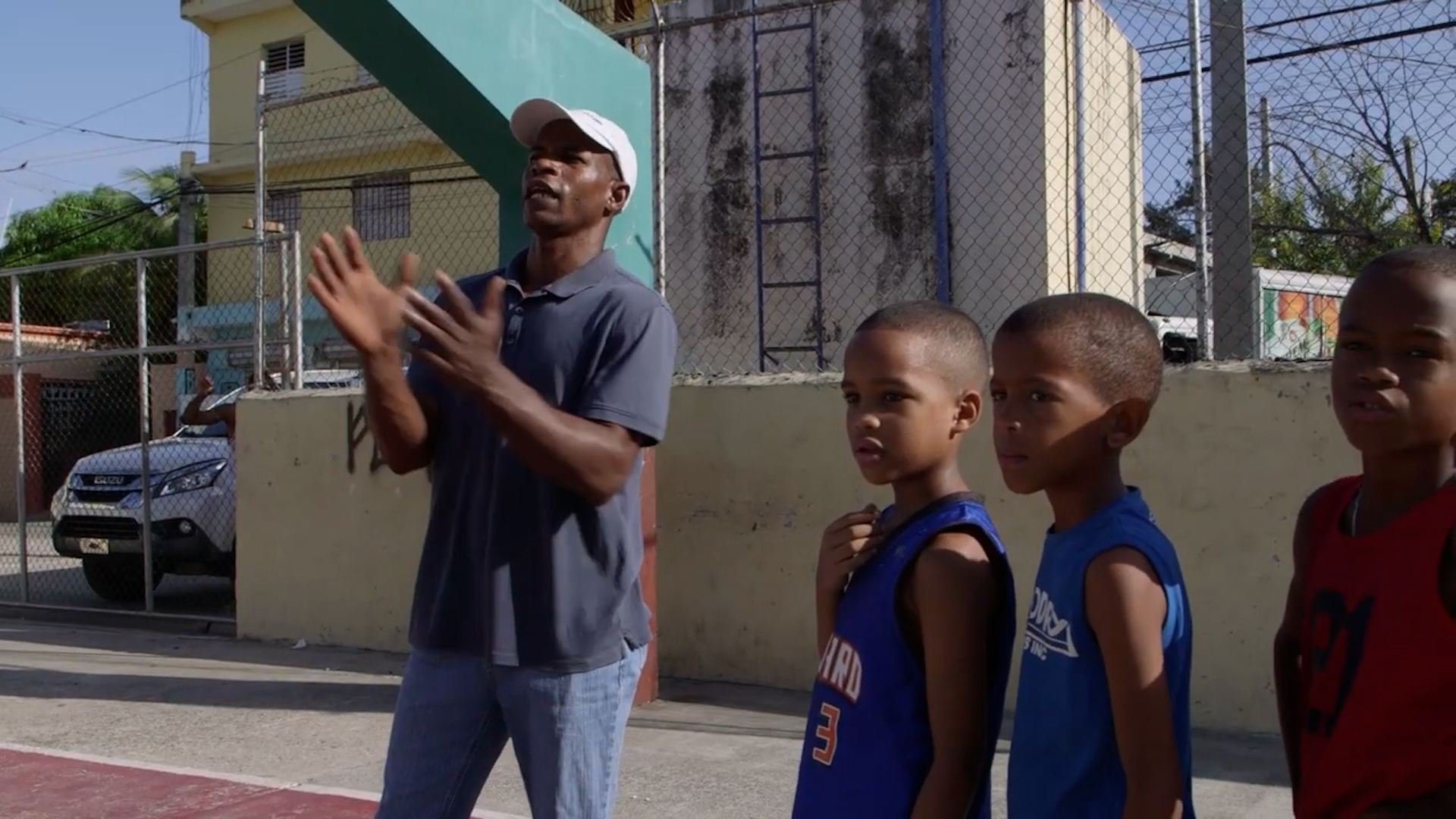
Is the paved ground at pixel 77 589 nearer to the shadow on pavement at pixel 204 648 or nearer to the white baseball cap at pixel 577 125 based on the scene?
the shadow on pavement at pixel 204 648

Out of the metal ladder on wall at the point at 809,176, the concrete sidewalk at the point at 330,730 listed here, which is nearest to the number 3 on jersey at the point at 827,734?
the concrete sidewalk at the point at 330,730

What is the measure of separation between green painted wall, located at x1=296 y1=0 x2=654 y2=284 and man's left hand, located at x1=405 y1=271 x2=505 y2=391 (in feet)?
9.56

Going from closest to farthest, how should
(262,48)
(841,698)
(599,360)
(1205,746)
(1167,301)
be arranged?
1. (841,698)
2. (599,360)
3. (1205,746)
4. (1167,301)
5. (262,48)

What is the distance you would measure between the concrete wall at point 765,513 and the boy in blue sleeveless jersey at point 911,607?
3482 millimetres

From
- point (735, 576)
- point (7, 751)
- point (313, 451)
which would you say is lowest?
point (7, 751)

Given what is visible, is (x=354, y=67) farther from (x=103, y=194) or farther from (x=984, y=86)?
(x=103, y=194)

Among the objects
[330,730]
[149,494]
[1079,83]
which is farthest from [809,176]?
[330,730]

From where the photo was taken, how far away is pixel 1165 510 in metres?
5.59

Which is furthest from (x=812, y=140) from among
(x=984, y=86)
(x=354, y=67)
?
(x=354, y=67)

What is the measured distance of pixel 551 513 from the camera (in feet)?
7.97

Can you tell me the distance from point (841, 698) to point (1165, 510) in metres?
3.82

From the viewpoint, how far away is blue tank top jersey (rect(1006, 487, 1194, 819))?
1.94 meters

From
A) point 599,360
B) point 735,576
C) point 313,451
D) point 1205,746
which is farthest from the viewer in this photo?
point 313,451

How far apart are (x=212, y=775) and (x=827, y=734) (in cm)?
392
